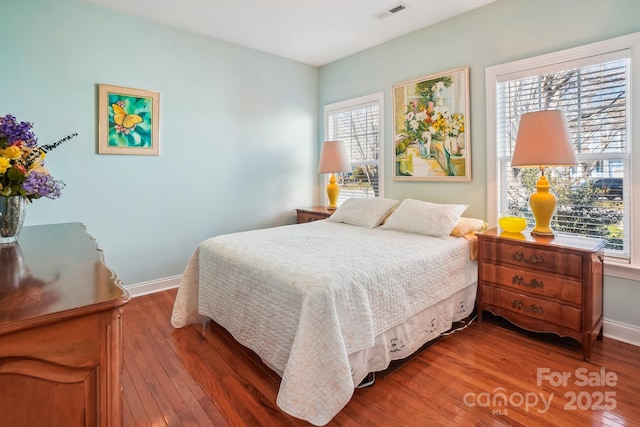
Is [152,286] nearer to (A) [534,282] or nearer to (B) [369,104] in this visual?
(B) [369,104]

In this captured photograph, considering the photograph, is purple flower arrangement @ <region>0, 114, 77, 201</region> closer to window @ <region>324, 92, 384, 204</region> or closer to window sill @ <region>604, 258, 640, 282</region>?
window @ <region>324, 92, 384, 204</region>

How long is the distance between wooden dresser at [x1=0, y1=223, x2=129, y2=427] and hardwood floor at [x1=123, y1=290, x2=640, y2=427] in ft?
3.05

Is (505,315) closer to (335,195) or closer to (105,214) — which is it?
(335,195)

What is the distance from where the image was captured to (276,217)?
425 cm

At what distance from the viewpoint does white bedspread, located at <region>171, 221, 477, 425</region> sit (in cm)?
155

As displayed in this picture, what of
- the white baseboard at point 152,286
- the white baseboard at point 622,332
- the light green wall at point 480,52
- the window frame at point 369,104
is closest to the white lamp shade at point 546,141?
the light green wall at point 480,52

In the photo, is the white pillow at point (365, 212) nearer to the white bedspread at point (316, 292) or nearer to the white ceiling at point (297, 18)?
the white bedspread at point (316, 292)

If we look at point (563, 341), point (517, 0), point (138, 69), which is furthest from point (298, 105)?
point (563, 341)

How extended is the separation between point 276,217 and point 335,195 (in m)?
0.79

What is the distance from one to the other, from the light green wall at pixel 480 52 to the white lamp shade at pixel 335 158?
1.59ft

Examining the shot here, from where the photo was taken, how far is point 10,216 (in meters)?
1.52

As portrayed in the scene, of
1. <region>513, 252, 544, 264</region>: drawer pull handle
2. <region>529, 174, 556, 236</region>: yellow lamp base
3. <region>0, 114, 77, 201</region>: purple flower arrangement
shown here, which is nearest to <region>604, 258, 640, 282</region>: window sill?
<region>529, 174, 556, 236</region>: yellow lamp base

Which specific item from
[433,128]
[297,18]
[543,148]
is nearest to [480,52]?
[433,128]

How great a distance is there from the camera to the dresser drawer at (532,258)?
6.95ft
